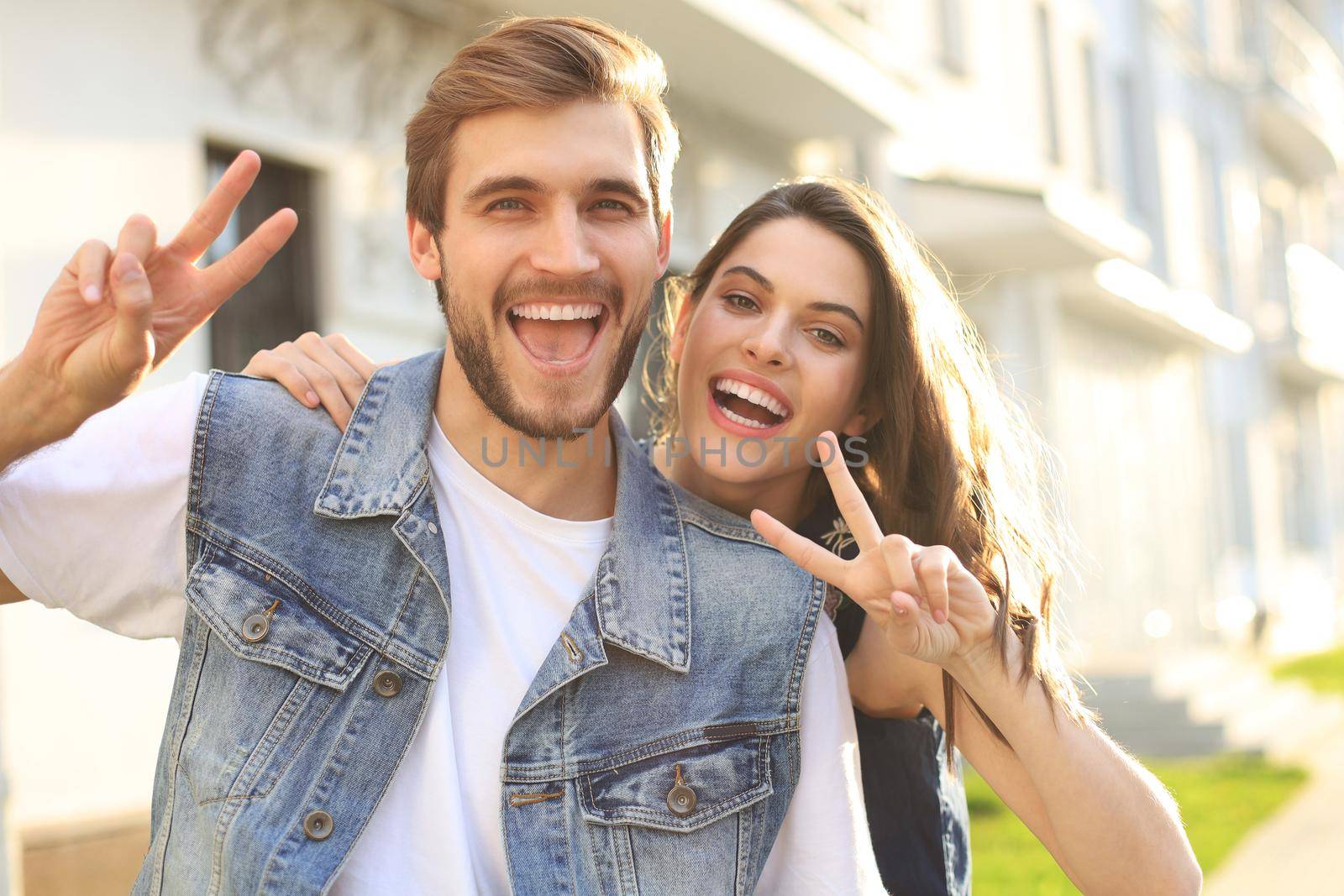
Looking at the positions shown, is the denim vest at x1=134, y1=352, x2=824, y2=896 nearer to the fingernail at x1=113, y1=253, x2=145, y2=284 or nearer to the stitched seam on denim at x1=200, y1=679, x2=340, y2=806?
the stitched seam on denim at x1=200, y1=679, x2=340, y2=806

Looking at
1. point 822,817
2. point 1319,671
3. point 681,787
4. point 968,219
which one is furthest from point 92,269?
point 1319,671

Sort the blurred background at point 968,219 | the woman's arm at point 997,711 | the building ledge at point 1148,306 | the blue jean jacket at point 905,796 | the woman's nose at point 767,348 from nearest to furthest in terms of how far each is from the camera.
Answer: the woman's arm at point 997,711 < the blue jean jacket at point 905,796 < the woman's nose at point 767,348 < the blurred background at point 968,219 < the building ledge at point 1148,306

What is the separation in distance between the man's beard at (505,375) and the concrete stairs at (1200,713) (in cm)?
814

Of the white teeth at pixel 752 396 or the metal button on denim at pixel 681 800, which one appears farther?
the white teeth at pixel 752 396

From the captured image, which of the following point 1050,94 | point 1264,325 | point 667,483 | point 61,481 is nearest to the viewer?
point 61,481

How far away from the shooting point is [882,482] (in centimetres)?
309

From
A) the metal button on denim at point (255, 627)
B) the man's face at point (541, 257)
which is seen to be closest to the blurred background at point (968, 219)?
the man's face at point (541, 257)

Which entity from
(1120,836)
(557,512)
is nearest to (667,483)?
(557,512)

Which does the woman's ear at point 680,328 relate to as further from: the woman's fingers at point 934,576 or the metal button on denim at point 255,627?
the metal button on denim at point 255,627

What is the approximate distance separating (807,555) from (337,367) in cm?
98

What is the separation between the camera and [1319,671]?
17.3 meters

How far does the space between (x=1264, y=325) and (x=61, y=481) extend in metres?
23.0

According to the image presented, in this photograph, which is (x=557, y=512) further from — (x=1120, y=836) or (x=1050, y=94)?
(x=1050, y=94)

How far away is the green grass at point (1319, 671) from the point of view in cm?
1530
